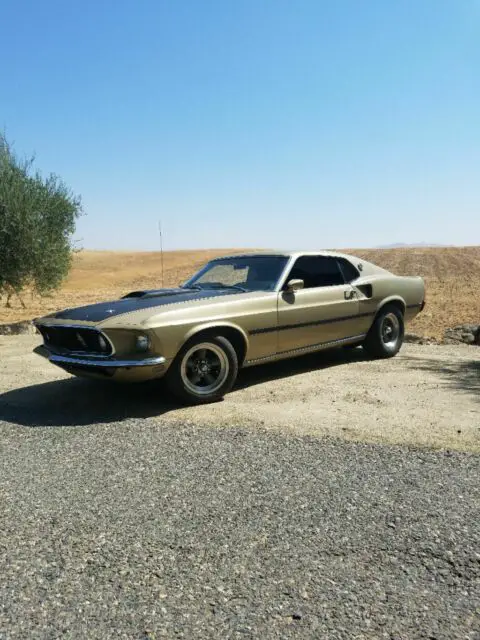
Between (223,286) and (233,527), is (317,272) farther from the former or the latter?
(233,527)

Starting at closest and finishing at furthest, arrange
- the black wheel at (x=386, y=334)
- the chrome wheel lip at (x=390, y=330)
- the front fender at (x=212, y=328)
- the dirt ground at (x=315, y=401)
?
the dirt ground at (x=315, y=401) → the front fender at (x=212, y=328) → the black wheel at (x=386, y=334) → the chrome wheel lip at (x=390, y=330)

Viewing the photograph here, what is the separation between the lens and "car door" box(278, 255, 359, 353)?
5.95 meters

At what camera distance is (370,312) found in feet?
23.2

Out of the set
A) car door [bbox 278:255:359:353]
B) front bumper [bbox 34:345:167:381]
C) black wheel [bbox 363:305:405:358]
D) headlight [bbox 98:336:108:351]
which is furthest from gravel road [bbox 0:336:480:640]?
black wheel [bbox 363:305:405:358]

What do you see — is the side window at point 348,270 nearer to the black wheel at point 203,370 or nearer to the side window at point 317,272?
the side window at point 317,272

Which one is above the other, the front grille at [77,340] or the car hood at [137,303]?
the car hood at [137,303]

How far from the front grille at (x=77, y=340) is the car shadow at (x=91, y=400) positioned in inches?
21.9

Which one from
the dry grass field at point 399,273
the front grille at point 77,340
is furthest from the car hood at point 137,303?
the dry grass field at point 399,273

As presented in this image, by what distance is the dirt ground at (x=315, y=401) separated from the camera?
14.8 feet

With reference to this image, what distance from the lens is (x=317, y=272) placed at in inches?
262

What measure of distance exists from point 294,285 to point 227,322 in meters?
1.00

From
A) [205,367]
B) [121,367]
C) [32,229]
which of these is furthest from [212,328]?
[32,229]

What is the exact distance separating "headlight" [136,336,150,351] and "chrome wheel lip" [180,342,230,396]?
42 cm

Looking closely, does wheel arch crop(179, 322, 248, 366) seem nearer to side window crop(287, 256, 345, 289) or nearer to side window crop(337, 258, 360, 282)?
side window crop(287, 256, 345, 289)
